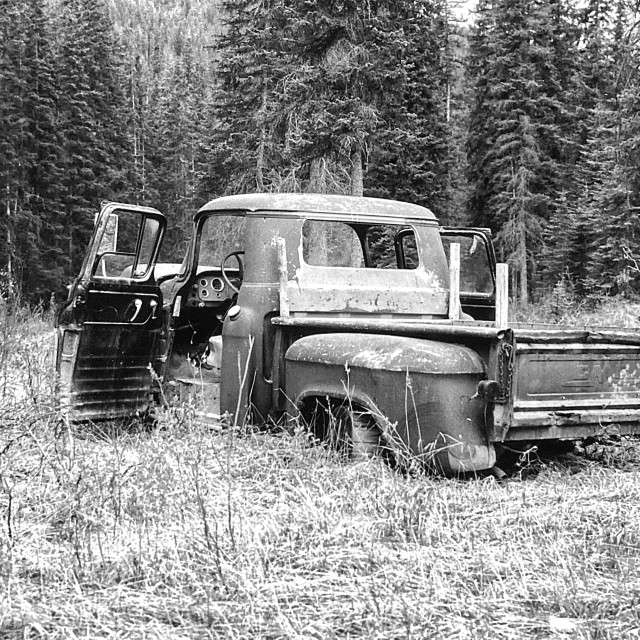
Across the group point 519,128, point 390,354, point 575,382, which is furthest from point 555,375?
point 519,128

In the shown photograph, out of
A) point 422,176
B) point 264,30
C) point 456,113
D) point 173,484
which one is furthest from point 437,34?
point 173,484

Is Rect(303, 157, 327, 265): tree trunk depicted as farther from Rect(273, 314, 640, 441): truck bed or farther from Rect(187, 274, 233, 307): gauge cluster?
Rect(273, 314, 640, 441): truck bed

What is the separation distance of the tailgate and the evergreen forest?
10789mm

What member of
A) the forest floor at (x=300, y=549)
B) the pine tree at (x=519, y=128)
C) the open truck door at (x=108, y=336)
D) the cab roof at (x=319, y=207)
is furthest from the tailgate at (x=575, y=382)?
the pine tree at (x=519, y=128)

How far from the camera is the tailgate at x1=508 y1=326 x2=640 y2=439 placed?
4473mm

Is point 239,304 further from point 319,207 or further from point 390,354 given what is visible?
point 390,354

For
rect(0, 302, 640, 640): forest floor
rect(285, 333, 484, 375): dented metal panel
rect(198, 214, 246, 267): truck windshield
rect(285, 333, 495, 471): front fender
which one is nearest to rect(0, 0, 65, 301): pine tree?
rect(198, 214, 246, 267): truck windshield

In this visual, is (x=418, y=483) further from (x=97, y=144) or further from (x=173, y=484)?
(x=97, y=144)

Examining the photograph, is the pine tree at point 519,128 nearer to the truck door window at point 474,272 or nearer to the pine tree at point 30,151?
the truck door window at point 474,272

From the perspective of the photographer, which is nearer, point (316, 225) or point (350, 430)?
point (350, 430)

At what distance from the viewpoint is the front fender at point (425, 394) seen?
441 centimetres

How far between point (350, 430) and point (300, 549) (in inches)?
65.9

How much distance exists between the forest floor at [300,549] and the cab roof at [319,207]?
1792 millimetres

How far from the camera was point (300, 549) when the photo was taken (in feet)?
11.1
